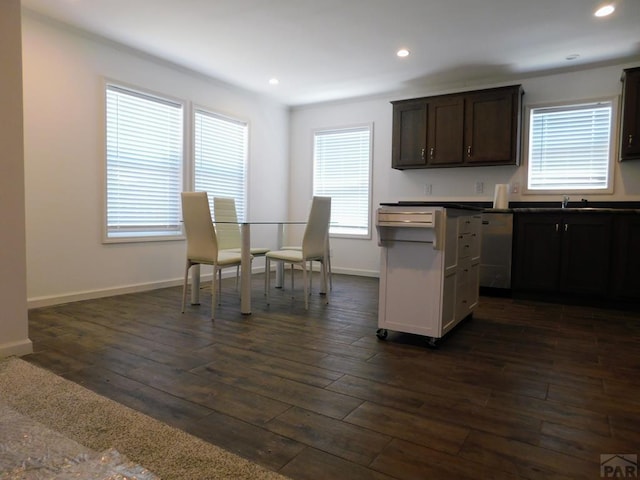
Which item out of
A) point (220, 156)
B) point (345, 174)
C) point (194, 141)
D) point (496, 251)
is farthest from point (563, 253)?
point (194, 141)

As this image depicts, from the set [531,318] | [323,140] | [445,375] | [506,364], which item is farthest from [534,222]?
[323,140]

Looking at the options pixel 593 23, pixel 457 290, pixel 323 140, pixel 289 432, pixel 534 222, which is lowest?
pixel 289 432

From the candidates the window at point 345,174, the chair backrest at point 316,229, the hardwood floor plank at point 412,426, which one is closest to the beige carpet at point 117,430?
the hardwood floor plank at point 412,426

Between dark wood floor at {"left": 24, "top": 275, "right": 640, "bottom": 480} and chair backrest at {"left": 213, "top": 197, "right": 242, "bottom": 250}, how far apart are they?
3.54ft

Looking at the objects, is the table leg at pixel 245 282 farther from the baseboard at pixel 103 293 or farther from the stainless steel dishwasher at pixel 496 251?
the stainless steel dishwasher at pixel 496 251

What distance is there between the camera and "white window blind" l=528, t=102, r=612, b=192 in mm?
4461

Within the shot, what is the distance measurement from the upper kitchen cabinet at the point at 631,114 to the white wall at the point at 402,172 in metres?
0.28

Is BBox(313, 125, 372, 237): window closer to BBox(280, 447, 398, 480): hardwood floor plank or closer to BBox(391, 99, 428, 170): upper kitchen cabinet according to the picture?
BBox(391, 99, 428, 170): upper kitchen cabinet

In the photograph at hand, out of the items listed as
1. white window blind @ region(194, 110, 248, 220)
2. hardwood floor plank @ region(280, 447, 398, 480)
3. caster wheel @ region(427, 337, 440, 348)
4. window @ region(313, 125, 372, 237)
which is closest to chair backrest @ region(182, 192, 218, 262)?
white window blind @ region(194, 110, 248, 220)

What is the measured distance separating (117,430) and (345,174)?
16.3 feet

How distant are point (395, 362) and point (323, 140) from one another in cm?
448

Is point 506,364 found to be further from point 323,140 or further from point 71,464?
point 323,140

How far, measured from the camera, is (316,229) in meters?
3.84

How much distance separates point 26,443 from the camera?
1498 mm
